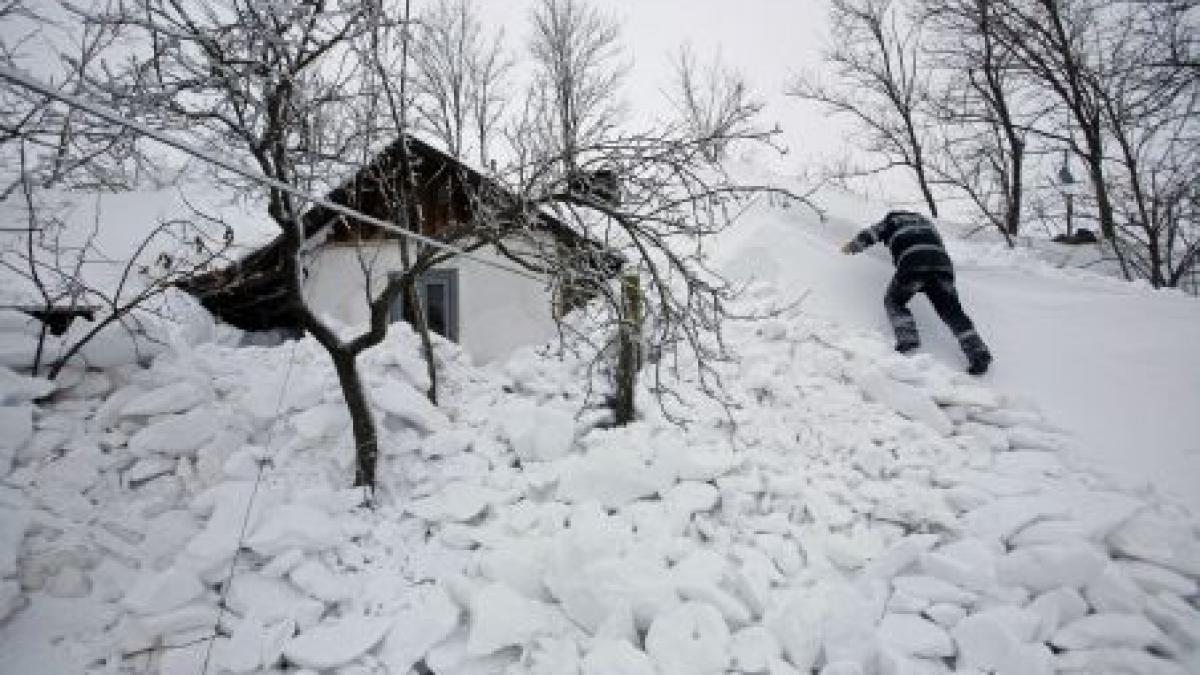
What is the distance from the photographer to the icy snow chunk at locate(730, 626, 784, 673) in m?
3.51

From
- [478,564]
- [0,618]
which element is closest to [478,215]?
[478,564]

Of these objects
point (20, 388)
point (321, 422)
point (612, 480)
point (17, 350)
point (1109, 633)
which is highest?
point (17, 350)

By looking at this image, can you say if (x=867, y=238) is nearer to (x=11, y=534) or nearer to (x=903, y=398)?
(x=903, y=398)

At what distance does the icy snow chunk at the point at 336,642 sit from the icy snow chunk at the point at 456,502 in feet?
Answer: 3.31

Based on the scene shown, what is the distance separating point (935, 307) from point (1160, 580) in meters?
3.39

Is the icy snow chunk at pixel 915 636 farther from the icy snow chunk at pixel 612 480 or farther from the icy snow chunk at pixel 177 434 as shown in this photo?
the icy snow chunk at pixel 177 434

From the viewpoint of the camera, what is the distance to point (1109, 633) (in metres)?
3.67

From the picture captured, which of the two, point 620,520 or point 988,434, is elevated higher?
point 988,434

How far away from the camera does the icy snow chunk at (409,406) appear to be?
572cm

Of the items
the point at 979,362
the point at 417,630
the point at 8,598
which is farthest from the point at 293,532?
the point at 979,362

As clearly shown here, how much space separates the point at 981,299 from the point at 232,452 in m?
8.37

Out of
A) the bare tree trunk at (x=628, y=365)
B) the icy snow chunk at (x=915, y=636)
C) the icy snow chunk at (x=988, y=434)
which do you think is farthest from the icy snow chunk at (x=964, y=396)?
the bare tree trunk at (x=628, y=365)

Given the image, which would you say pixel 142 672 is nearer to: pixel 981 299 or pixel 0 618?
pixel 0 618

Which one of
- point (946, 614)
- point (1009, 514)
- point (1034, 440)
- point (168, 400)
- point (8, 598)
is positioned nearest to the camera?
point (8, 598)
